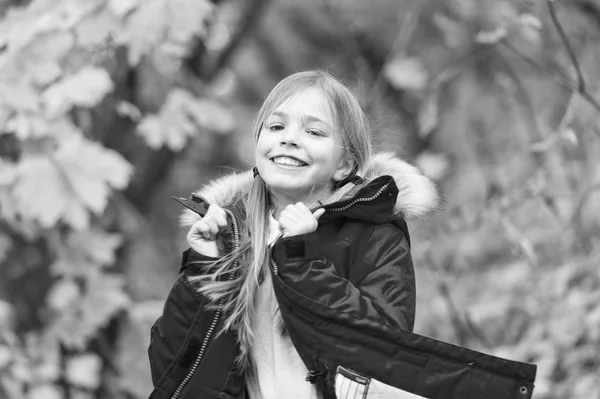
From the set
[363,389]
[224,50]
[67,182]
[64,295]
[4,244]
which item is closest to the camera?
[363,389]

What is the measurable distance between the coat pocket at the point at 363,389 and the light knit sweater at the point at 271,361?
6.2 inches

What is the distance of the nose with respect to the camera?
96.0 inches

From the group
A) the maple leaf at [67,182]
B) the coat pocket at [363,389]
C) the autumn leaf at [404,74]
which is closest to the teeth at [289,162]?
the coat pocket at [363,389]

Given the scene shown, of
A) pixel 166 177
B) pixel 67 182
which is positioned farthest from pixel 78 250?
pixel 166 177

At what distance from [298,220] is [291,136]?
27 cm

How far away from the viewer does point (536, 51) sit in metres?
5.39

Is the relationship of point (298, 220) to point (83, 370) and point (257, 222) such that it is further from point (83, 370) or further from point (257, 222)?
point (83, 370)

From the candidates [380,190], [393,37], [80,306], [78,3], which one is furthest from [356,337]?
[393,37]

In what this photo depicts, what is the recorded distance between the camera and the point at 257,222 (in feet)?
8.29

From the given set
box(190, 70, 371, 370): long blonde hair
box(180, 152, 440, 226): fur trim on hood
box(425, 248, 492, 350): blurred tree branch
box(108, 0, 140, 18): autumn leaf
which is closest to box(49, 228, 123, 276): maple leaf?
box(108, 0, 140, 18): autumn leaf

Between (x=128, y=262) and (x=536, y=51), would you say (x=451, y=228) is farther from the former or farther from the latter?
(x=128, y=262)

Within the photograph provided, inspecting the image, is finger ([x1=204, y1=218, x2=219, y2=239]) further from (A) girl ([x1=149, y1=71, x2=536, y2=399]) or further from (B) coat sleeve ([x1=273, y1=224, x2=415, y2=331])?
(B) coat sleeve ([x1=273, y1=224, x2=415, y2=331])

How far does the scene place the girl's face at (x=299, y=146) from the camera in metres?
2.44

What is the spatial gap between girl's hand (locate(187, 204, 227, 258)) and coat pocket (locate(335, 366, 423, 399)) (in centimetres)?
50
